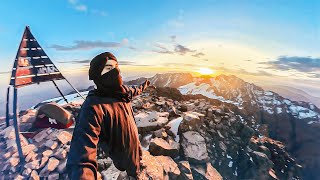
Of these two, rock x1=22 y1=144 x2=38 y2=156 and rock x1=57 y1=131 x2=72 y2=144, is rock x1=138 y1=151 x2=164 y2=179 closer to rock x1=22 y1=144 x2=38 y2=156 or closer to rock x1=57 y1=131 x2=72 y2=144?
rock x1=57 y1=131 x2=72 y2=144

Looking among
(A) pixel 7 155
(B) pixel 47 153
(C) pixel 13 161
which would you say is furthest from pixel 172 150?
(A) pixel 7 155

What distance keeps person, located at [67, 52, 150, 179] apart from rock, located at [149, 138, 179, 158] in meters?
4.38

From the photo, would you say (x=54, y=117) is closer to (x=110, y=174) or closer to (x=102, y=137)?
(x=110, y=174)

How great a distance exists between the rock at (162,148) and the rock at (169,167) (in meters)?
0.25

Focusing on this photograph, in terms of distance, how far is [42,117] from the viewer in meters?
7.51

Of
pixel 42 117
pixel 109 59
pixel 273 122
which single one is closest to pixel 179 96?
pixel 42 117

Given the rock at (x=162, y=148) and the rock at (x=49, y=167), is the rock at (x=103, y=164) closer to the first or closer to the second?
the rock at (x=49, y=167)

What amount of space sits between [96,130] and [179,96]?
45.6ft

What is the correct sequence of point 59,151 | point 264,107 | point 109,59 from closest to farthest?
point 109,59, point 59,151, point 264,107

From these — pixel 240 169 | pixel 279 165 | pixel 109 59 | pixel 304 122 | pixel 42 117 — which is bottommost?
pixel 304 122

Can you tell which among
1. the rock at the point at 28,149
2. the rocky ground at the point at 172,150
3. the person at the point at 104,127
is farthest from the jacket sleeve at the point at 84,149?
the rock at the point at 28,149

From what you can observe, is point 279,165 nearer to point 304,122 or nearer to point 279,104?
point 304,122

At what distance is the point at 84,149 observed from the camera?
1.27 m

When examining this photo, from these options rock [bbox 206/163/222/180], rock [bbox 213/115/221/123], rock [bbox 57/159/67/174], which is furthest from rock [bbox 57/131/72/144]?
rock [bbox 213/115/221/123]
